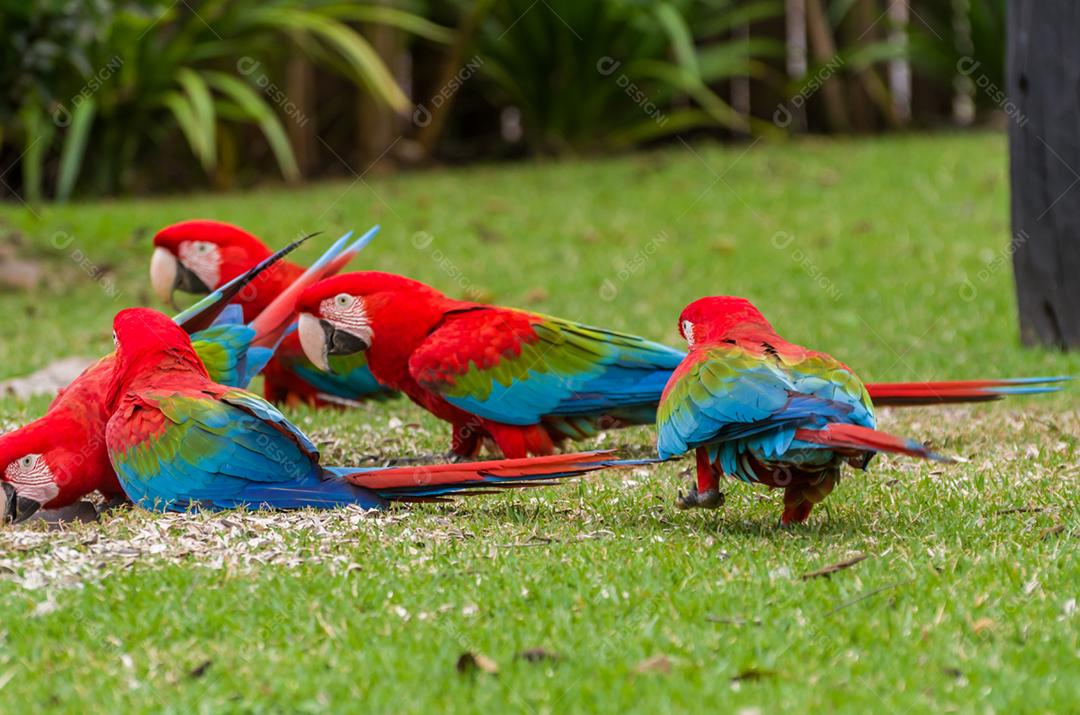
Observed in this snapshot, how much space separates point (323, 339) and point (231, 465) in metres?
0.72

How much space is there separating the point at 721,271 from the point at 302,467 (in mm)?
4360

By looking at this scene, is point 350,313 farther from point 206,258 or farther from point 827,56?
point 827,56

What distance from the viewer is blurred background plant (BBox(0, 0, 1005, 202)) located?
9.20 meters

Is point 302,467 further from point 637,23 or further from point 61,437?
point 637,23

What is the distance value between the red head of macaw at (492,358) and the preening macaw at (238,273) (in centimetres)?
61

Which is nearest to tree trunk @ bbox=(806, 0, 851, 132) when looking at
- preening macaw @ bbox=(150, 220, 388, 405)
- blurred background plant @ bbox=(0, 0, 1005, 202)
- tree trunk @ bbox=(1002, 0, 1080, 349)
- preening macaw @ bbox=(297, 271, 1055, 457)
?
blurred background plant @ bbox=(0, 0, 1005, 202)

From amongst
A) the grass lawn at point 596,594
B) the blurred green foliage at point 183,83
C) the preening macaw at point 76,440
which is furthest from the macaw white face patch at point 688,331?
the blurred green foliage at point 183,83

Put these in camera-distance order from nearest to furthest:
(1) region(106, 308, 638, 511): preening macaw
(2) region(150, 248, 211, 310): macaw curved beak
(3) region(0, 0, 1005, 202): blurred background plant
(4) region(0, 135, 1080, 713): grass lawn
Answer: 1. (4) region(0, 135, 1080, 713): grass lawn
2. (1) region(106, 308, 638, 511): preening macaw
3. (2) region(150, 248, 211, 310): macaw curved beak
4. (3) region(0, 0, 1005, 202): blurred background plant

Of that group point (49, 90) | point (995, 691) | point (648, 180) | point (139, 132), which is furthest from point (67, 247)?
point (995, 691)

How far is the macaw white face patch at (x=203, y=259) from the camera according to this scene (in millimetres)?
4531

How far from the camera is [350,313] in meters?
3.77

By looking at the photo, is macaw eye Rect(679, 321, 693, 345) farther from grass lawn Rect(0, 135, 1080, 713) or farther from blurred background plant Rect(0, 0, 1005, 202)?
blurred background plant Rect(0, 0, 1005, 202)

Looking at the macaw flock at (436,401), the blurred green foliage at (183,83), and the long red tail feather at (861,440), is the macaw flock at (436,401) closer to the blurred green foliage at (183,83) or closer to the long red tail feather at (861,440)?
the long red tail feather at (861,440)

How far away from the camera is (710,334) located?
128 inches
